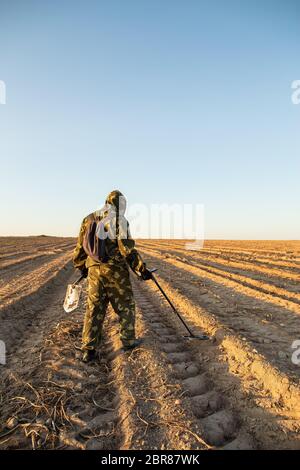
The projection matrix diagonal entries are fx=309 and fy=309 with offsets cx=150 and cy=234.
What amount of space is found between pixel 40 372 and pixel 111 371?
33.4 inches

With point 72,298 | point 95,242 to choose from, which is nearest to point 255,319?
point 72,298

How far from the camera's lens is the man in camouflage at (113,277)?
13.5ft

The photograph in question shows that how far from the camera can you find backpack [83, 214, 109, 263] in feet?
13.5

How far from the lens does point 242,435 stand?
2.58 metres

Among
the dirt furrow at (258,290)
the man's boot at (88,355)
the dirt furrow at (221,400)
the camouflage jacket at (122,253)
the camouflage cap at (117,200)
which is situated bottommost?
the dirt furrow at (221,400)

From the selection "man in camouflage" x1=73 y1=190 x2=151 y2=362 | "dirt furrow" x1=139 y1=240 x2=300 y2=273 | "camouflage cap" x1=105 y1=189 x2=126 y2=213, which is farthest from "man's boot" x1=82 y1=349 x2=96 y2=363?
"dirt furrow" x1=139 y1=240 x2=300 y2=273

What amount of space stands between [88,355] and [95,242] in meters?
1.48

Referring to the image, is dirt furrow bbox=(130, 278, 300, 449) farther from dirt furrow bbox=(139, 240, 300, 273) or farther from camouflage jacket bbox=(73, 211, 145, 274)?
dirt furrow bbox=(139, 240, 300, 273)

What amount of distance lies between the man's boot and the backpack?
1183 millimetres

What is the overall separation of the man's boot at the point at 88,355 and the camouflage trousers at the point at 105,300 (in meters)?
0.05

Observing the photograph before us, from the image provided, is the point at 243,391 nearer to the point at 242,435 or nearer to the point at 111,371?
the point at 242,435

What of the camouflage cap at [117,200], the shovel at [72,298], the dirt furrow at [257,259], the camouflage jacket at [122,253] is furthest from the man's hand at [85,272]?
the dirt furrow at [257,259]

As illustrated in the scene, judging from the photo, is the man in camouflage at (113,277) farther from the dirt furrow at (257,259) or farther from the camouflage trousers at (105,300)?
the dirt furrow at (257,259)
